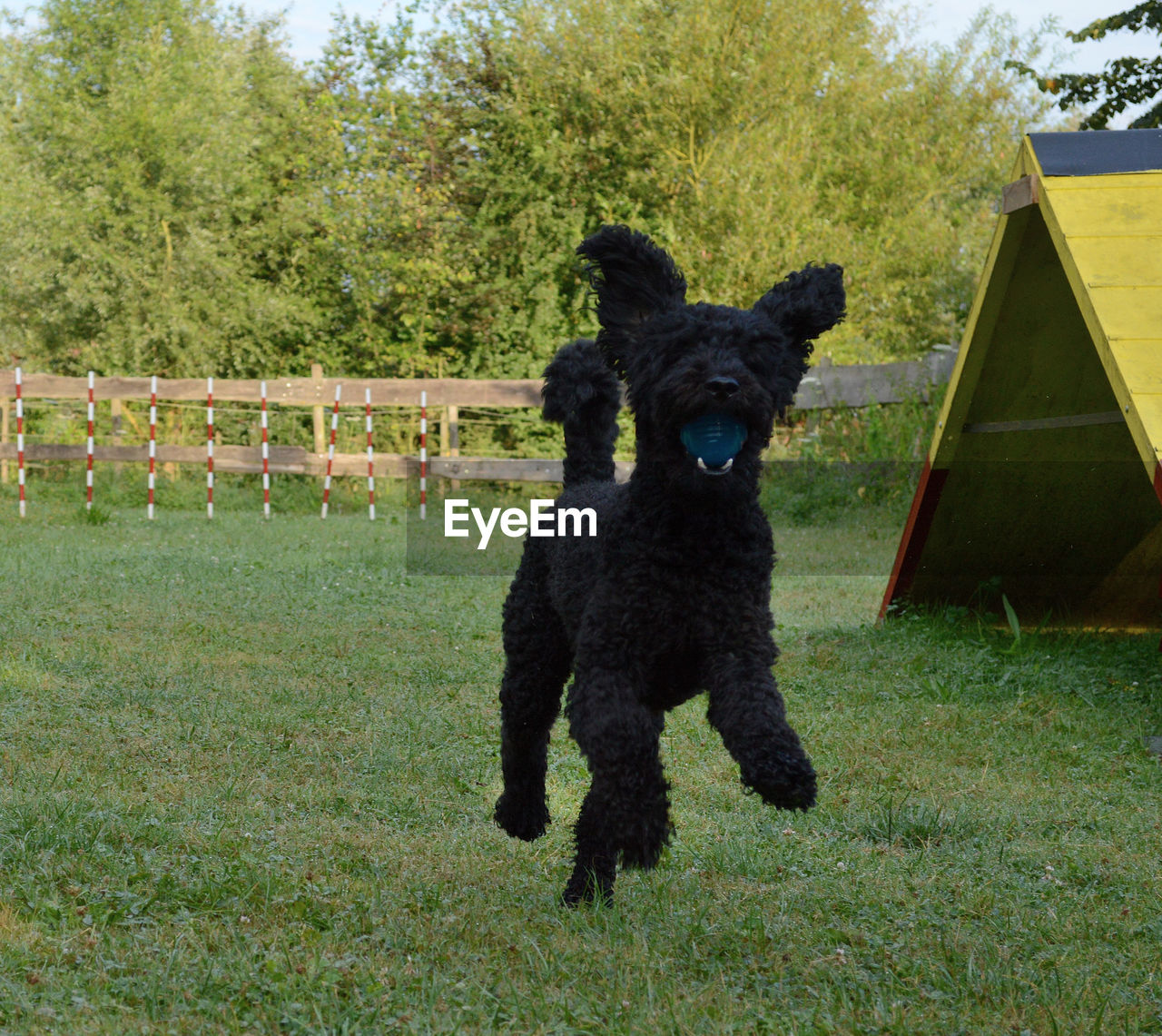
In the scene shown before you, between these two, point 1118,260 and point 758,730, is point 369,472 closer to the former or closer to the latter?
point 1118,260

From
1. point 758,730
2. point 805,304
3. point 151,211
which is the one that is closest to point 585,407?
point 805,304

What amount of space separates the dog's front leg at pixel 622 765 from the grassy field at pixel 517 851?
26cm

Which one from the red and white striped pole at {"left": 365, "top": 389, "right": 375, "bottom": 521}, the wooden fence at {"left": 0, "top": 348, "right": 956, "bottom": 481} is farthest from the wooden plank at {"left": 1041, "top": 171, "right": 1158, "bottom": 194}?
the red and white striped pole at {"left": 365, "top": 389, "right": 375, "bottom": 521}

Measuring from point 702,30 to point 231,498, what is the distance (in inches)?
406

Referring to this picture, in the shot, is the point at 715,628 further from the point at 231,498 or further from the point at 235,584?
the point at 231,498

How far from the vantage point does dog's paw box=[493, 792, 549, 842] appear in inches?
166

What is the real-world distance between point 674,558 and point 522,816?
1.32 m

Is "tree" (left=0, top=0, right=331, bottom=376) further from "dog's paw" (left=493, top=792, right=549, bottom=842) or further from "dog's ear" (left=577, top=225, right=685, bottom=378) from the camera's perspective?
"dog's ear" (left=577, top=225, right=685, bottom=378)

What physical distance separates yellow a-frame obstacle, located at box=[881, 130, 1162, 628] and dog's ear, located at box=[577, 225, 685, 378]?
2.74m

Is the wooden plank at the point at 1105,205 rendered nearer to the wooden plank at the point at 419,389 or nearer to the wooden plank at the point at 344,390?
the wooden plank at the point at 419,389

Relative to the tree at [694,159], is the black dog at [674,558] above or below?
below

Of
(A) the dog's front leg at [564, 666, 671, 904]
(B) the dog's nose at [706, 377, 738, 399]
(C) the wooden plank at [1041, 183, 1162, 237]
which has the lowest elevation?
(A) the dog's front leg at [564, 666, 671, 904]

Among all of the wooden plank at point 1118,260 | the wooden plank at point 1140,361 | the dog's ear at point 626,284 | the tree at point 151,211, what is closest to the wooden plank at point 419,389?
the tree at point 151,211

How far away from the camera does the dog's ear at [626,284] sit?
350 cm
